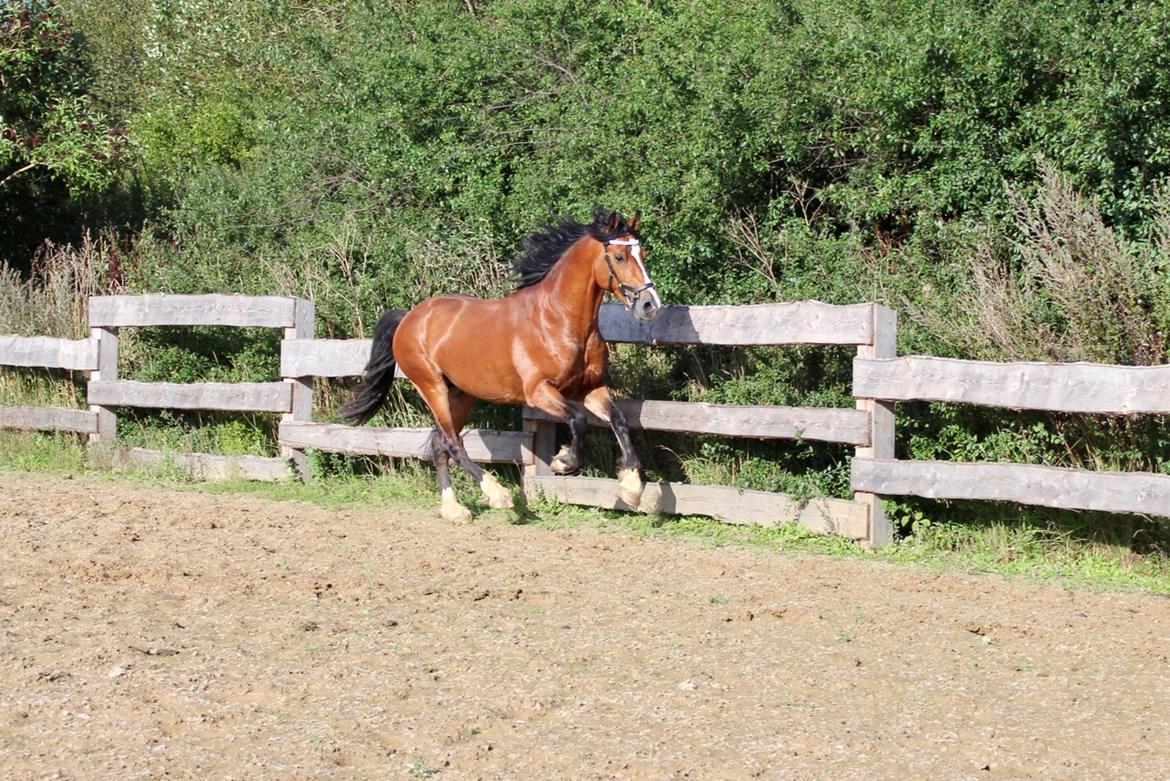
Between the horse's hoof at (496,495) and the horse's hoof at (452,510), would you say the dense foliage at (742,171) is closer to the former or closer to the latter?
the horse's hoof at (496,495)

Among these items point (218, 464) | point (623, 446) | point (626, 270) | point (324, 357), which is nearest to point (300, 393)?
point (324, 357)

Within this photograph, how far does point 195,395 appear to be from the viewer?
1220 centimetres

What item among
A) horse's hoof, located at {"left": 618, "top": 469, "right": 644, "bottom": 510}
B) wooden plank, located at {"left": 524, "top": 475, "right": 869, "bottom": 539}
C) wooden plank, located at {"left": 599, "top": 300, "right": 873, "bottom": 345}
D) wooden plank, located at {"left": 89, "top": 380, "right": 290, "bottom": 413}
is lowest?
wooden plank, located at {"left": 524, "top": 475, "right": 869, "bottom": 539}

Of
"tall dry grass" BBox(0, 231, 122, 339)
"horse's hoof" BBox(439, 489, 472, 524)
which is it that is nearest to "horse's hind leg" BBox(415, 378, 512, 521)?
"horse's hoof" BBox(439, 489, 472, 524)

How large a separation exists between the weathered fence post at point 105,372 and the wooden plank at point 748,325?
19.0 feet

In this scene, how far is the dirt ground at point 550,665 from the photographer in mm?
4566

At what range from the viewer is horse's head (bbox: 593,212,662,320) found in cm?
838

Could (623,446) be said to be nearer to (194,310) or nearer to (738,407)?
(738,407)

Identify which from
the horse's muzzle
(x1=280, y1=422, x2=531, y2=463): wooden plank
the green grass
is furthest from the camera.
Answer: (x1=280, y1=422, x2=531, y2=463): wooden plank

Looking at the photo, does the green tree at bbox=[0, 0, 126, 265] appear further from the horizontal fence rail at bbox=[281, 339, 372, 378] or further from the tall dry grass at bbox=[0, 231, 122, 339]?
the horizontal fence rail at bbox=[281, 339, 372, 378]

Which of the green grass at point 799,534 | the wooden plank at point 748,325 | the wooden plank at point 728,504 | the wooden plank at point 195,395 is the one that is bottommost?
the green grass at point 799,534

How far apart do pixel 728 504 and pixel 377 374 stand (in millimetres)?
3256

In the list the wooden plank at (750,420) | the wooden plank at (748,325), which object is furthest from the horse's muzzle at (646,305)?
the wooden plank at (750,420)

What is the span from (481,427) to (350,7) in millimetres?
11982
